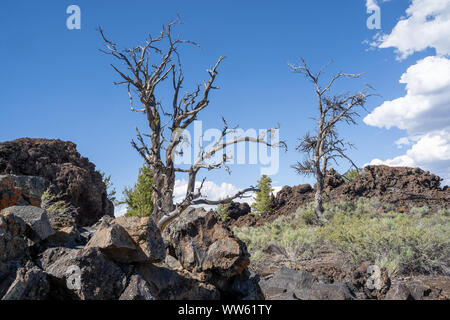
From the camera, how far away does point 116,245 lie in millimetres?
3828

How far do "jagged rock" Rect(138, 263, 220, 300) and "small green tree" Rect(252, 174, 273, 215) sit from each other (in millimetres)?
20204

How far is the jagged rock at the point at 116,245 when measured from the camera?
12.6 feet

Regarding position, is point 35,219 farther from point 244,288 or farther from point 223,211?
point 223,211

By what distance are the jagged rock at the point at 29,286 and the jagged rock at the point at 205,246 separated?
1.79 metres

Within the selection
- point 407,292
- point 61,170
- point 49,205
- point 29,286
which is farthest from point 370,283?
point 61,170

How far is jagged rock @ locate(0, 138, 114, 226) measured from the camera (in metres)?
12.2

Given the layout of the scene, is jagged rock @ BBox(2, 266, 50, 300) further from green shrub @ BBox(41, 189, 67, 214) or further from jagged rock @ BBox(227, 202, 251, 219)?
jagged rock @ BBox(227, 202, 251, 219)

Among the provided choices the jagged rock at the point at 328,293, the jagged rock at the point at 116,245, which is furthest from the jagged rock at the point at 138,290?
the jagged rock at the point at 328,293

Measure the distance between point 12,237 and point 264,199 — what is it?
22.2 m

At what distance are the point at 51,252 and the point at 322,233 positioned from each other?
9948mm

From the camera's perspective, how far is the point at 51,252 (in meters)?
4.04

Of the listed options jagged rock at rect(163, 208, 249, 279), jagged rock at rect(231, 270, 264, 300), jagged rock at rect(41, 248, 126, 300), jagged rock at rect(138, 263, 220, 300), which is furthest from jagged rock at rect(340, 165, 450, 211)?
jagged rock at rect(41, 248, 126, 300)

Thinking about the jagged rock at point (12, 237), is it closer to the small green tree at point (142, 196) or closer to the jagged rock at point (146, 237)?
the jagged rock at point (146, 237)
